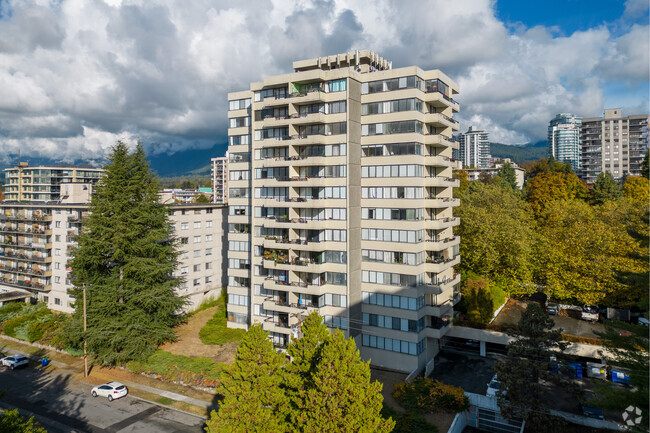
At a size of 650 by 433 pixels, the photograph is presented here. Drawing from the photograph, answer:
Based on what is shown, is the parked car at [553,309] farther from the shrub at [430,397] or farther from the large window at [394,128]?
the large window at [394,128]

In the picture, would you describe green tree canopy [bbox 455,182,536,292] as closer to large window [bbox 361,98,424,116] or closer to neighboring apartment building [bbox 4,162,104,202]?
large window [bbox 361,98,424,116]

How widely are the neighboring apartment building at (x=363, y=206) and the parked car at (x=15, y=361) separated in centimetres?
2961

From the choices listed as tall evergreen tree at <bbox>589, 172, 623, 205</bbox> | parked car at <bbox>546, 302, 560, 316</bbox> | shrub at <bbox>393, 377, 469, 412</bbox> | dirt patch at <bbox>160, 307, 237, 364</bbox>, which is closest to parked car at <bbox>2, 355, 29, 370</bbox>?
dirt patch at <bbox>160, 307, 237, 364</bbox>

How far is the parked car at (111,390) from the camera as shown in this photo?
4075cm

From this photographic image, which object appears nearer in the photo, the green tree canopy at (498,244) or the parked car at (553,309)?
the green tree canopy at (498,244)

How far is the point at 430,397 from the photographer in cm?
3666

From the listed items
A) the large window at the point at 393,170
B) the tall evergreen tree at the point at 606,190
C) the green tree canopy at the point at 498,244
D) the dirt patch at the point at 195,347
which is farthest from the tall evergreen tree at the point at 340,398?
the tall evergreen tree at the point at 606,190

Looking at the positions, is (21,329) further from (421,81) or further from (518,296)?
(518,296)

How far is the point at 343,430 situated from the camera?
24938mm

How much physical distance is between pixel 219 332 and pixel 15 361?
2394 cm

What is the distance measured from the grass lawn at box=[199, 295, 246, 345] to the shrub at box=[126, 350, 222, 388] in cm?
539

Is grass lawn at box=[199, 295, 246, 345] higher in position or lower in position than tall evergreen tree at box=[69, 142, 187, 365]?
lower

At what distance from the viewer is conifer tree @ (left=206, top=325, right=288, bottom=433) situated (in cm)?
2792

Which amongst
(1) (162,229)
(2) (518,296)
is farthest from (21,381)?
(2) (518,296)
